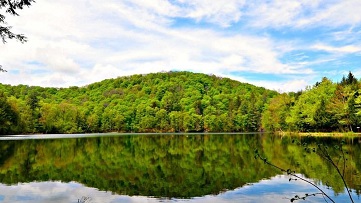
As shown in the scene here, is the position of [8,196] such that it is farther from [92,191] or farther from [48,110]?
[48,110]

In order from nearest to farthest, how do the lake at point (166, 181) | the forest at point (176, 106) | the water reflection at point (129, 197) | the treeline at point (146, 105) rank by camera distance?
the water reflection at point (129, 197), the lake at point (166, 181), the forest at point (176, 106), the treeline at point (146, 105)

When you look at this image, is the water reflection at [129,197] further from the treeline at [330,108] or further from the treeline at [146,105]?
the treeline at [146,105]

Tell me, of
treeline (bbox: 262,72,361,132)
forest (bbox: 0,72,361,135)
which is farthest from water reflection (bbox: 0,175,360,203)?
forest (bbox: 0,72,361,135)

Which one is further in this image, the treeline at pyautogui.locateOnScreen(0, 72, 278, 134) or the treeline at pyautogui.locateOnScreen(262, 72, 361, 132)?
the treeline at pyautogui.locateOnScreen(0, 72, 278, 134)

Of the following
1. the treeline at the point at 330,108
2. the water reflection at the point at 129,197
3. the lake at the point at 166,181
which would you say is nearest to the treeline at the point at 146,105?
the treeline at the point at 330,108

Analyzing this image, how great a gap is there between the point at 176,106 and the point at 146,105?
13216mm

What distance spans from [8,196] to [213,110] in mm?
128966

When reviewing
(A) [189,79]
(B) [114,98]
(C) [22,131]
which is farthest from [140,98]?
(C) [22,131]

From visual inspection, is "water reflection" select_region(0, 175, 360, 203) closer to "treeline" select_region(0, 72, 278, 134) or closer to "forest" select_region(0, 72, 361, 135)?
"forest" select_region(0, 72, 361, 135)

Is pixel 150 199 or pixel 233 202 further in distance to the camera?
pixel 150 199

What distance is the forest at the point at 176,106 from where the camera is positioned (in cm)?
6844

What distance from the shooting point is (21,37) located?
1051 cm

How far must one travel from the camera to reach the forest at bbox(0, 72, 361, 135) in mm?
68438

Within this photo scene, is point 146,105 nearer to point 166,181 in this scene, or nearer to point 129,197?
point 166,181
